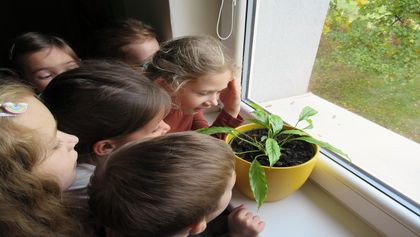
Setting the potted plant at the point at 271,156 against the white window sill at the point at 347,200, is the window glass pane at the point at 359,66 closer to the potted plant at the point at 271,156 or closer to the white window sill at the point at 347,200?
the white window sill at the point at 347,200

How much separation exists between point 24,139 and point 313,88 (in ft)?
2.37

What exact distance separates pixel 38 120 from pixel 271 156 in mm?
424

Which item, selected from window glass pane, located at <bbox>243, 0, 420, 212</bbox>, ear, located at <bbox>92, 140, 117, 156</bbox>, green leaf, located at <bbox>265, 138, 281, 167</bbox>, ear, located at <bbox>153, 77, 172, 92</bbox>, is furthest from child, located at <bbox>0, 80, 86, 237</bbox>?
window glass pane, located at <bbox>243, 0, 420, 212</bbox>

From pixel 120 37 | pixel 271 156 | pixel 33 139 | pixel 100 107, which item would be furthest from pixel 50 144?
pixel 120 37

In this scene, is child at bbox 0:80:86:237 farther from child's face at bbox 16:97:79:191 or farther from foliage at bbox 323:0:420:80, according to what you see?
foliage at bbox 323:0:420:80

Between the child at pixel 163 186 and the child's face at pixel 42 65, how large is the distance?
57 centimetres

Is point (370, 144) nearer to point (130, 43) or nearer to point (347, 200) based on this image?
point (347, 200)

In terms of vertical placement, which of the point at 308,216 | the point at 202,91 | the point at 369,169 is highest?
the point at 202,91

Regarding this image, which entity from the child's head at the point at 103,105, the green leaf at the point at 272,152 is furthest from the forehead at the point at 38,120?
the green leaf at the point at 272,152

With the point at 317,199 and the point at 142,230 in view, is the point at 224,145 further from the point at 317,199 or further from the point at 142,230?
the point at 317,199

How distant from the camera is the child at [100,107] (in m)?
0.60

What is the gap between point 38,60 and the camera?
2.88 ft

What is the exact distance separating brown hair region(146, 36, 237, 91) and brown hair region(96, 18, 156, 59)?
0.30 metres

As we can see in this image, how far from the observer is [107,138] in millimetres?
631
